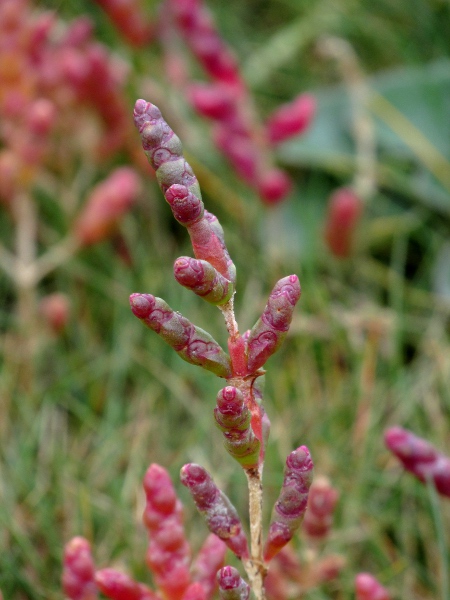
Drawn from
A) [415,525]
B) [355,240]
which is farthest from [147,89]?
[415,525]

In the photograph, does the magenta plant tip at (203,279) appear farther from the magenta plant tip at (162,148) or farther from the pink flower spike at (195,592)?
the pink flower spike at (195,592)

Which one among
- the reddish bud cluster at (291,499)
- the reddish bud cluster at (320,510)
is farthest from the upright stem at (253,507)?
the reddish bud cluster at (320,510)

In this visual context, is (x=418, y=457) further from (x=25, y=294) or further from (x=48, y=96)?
(x=48, y=96)

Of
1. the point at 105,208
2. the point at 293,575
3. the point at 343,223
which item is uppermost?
the point at 343,223

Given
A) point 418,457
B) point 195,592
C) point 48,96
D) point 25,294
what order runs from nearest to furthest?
point 195,592 < point 418,457 < point 25,294 < point 48,96

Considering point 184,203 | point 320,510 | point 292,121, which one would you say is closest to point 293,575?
point 320,510

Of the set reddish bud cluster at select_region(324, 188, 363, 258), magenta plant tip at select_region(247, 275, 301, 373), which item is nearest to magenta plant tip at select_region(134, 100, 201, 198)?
magenta plant tip at select_region(247, 275, 301, 373)

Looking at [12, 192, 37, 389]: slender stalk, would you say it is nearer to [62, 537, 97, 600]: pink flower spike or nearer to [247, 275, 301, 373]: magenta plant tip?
[62, 537, 97, 600]: pink flower spike
